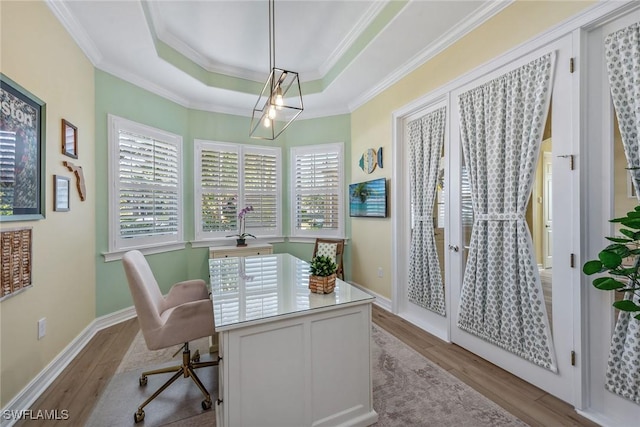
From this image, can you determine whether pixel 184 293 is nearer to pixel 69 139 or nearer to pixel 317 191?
pixel 69 139

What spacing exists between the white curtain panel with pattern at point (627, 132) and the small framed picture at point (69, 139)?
392 cm

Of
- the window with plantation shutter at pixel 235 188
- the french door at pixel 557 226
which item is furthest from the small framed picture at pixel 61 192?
the french door at pixel 557 226

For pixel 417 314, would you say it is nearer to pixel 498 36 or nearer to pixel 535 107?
pixel 535 107

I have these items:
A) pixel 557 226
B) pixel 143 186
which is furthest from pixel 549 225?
pixel 143 186

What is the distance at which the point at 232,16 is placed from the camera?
2.77 meters

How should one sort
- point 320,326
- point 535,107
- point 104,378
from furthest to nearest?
point 104,378 → point 535,107 → point 320,326

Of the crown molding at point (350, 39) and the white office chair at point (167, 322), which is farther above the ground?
the crown molding at point (350, 39)

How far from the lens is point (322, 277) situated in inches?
66.6

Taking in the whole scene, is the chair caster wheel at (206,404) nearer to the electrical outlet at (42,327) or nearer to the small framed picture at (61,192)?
the electrical outlet at (42,327)

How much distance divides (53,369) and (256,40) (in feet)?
11.8

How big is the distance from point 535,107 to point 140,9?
124 inches

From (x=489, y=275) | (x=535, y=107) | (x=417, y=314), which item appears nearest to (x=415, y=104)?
(x=535, y=107)

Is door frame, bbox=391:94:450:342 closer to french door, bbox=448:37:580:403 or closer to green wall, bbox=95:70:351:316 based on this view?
green wall, bbox=95:70:351:316

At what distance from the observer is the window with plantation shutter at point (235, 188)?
4.20 m
